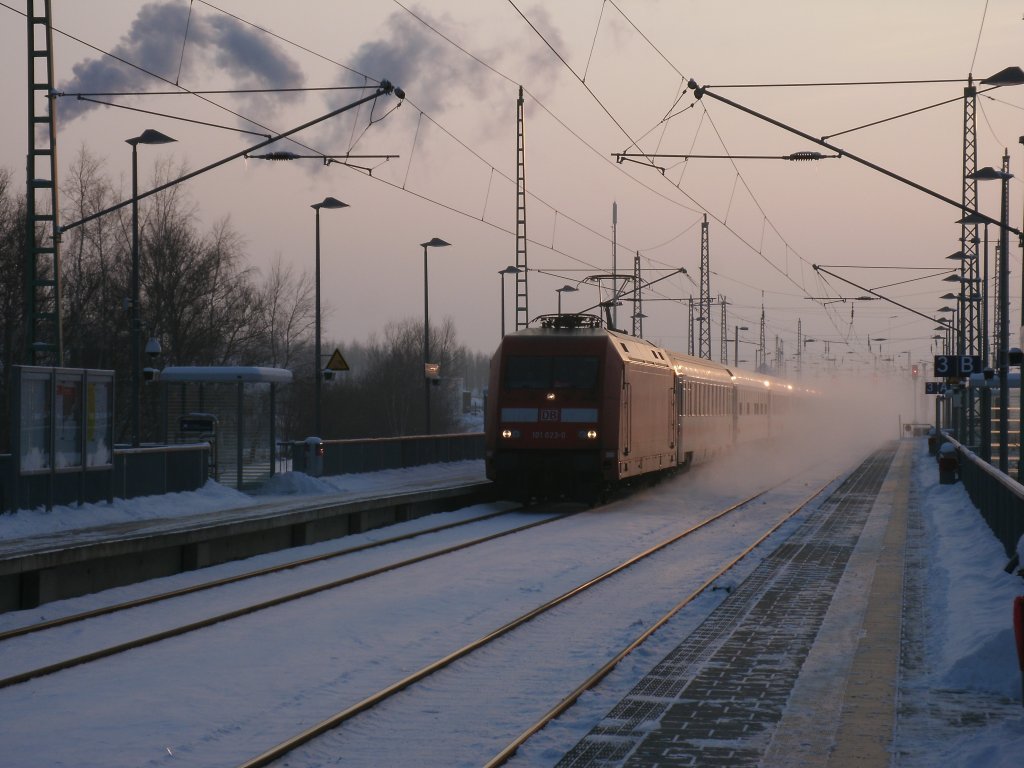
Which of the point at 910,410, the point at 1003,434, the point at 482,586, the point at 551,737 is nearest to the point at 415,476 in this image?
the point at 1003,434

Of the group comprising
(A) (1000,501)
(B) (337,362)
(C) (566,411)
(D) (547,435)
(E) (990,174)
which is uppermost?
(E) (990,174)

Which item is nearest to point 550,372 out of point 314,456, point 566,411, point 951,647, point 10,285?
point 566,411

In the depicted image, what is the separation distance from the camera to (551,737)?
8.14 meters

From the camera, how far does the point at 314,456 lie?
2822 centimetres

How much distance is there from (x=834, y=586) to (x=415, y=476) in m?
18.8

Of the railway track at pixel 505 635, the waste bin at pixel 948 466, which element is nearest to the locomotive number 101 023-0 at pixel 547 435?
the railway track at pixel 505 635

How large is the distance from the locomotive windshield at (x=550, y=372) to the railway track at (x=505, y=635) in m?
5.42

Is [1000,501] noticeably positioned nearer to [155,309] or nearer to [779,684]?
[779,684]

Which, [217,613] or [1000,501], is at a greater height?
[1000,501]

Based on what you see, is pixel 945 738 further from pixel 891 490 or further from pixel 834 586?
pixel 891 490

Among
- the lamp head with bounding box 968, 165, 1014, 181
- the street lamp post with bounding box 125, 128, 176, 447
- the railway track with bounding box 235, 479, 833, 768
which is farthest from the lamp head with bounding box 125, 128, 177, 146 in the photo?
the lamp head with bounding box 968, 165, 1014, 181

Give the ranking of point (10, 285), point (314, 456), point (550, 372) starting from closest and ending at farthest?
point (550, 372)
point (314, 456)
point (10, 285)

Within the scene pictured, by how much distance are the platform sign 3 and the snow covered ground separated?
30.6ft

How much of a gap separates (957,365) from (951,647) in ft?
77.6
